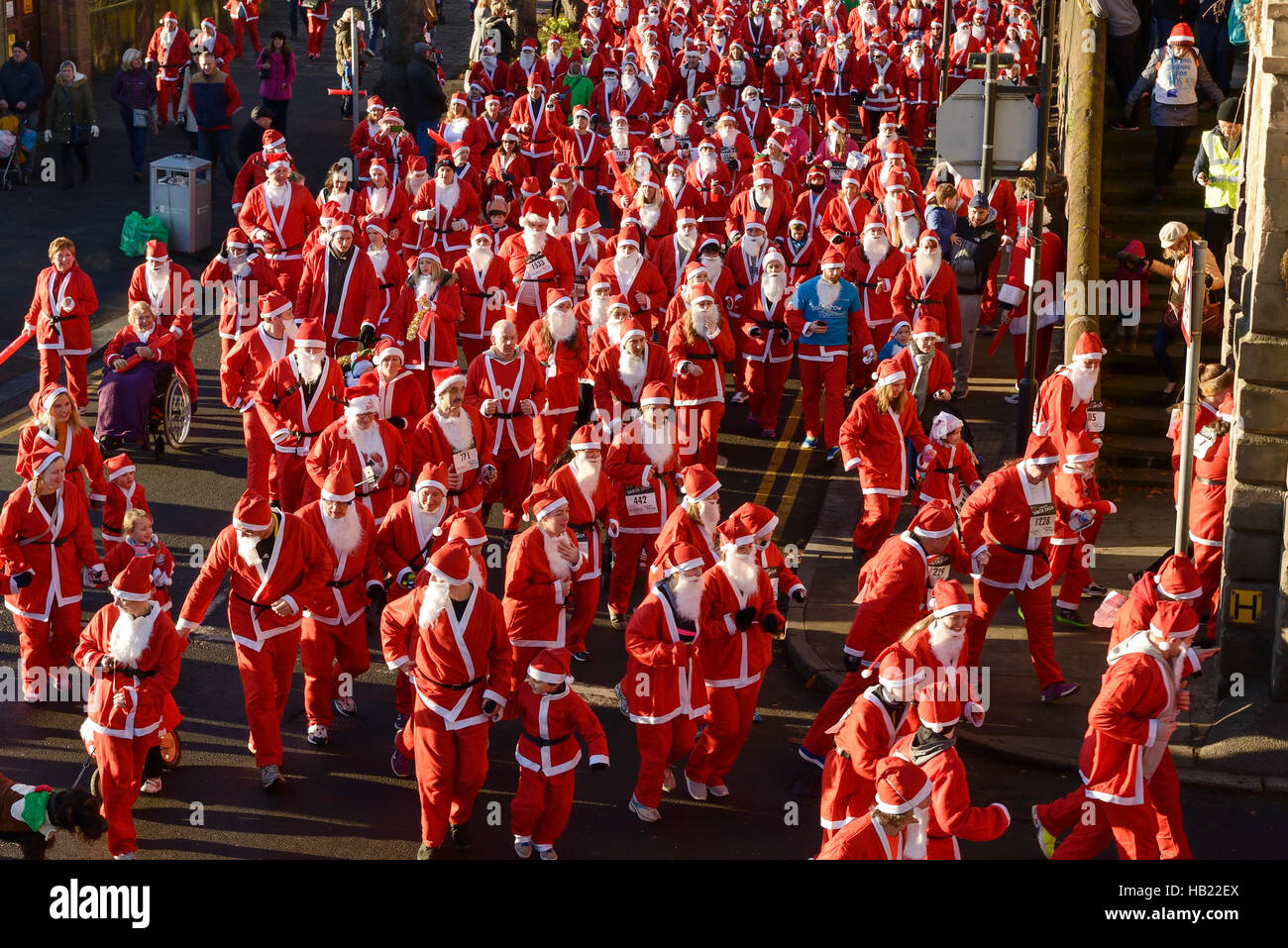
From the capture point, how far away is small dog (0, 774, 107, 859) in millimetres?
8445

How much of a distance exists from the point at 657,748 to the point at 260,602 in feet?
8.10

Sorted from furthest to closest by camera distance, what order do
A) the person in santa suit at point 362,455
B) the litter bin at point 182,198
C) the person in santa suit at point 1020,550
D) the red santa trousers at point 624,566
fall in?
1. the litter bin at point 182,198
2. the red santa trousers at point 624,566
3. the person in santa suit at point 362,455
4. the person in santa suit at point 1020,550

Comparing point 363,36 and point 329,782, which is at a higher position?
point 363,36

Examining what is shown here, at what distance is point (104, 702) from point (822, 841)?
4.06 metres

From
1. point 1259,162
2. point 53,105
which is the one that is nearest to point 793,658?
point 1259,162

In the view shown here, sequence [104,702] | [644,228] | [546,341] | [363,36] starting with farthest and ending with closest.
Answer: [363,36]
[644,228]
[546,341]
[104,702]

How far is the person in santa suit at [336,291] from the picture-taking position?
16938 mm

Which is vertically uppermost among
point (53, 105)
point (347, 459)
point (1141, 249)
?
point (53, 105)

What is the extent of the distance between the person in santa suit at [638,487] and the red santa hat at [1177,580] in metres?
4.12

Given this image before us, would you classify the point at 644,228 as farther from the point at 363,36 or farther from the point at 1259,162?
the point at 363,36

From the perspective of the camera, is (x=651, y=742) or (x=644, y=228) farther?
(x=644, y=228)

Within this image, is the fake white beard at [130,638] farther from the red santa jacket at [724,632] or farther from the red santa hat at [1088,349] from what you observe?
the red santa hat at [1088,349]

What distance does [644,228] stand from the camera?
1995 centimetres

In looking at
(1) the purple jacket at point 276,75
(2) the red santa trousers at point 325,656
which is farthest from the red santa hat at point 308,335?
(1) the purple jacket at point 276,75
